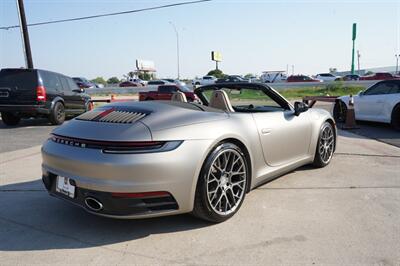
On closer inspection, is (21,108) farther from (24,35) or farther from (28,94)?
(24,35)

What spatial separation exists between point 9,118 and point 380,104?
421 inches

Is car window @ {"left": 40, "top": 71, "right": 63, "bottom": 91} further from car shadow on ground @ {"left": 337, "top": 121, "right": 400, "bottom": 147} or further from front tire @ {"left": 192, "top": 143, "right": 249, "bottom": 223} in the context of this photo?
front tire @ {"left": 192, "top": 143, "right": 249, "bottom": 223}

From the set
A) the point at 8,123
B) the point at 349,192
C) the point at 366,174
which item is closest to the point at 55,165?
the point at 349,192

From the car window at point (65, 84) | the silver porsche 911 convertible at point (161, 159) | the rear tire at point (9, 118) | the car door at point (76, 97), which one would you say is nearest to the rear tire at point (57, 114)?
the car window at point (65, 84)

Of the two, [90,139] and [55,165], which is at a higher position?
[90,139]

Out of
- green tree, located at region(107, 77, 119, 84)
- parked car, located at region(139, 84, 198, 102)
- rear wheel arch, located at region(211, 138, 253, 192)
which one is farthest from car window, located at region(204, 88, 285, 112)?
green tree, located at region(107, 77, 119, 84)

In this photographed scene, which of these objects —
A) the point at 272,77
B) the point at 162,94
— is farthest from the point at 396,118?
the point at 272,77

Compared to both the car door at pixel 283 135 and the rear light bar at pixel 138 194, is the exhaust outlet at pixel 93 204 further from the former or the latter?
the car door at pixel 283 135

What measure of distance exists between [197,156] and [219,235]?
2.34 feet

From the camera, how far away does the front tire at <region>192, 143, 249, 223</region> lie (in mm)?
3244

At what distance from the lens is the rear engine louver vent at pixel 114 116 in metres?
3.21

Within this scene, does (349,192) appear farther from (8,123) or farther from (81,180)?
(8,123)

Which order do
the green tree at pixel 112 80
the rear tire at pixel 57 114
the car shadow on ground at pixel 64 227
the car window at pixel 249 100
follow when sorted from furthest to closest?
the green tree at pixel 112 80 < the rear tire at pixel 57 114 < the car window at pixel 249 100 < the car shadow on ground at pixel 64 227

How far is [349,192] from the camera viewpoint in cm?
429
